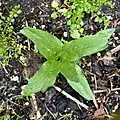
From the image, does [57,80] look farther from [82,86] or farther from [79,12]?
[79,12]

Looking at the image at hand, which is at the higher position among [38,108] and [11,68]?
[11,68]

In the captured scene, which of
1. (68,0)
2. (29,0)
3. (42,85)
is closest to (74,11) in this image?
(68,0)

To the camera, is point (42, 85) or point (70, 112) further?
point (70, 112)

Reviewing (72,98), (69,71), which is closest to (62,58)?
(69,71)

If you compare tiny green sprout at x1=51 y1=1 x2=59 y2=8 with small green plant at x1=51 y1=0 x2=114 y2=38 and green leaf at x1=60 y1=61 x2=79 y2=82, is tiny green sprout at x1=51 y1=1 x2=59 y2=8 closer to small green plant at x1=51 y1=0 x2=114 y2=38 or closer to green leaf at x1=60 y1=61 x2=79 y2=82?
small green plant at x1=51 y1=0 x2=114 y2=38

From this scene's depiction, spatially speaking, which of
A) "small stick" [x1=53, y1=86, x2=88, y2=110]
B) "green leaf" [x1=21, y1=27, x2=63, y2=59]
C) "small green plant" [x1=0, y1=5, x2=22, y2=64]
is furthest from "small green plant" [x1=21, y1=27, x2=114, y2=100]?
"small green plant" [x1=0, y1=5, x2=22, y2=64]

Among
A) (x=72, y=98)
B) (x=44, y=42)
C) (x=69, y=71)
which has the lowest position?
(x=72, y=98)

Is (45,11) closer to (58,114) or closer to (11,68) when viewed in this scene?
(11,68)
